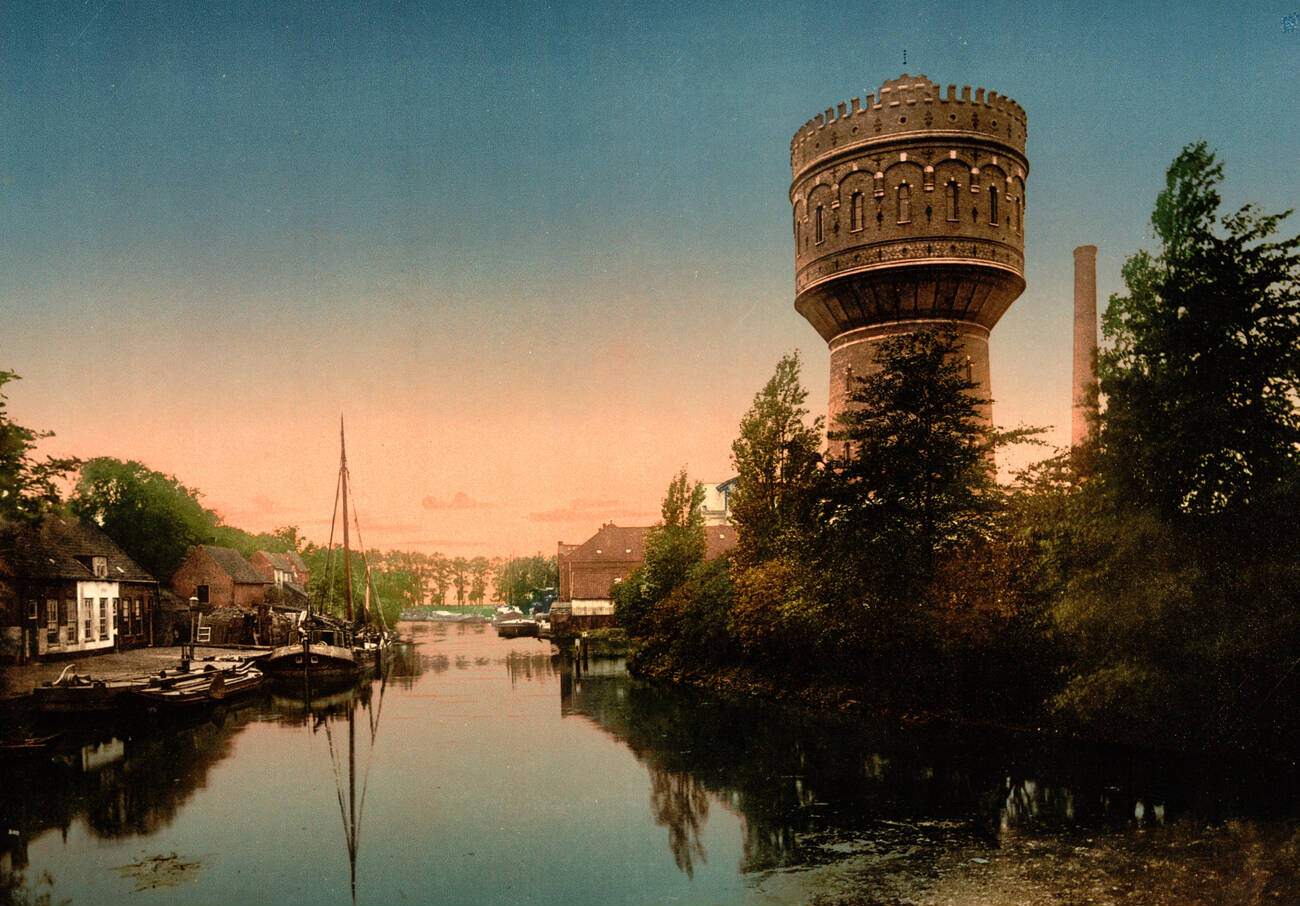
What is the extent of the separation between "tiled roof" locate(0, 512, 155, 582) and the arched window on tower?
1163 inches

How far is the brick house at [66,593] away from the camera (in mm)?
34656

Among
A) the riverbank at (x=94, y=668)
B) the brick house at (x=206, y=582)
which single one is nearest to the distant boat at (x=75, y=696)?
the riverbank at (x=94, y=668)

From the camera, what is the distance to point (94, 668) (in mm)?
35344

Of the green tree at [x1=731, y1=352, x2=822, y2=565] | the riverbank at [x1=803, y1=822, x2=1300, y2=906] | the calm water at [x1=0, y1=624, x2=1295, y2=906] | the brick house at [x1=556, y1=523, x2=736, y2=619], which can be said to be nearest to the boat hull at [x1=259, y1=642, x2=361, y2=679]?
the calm water at [x1=0, y1=624, x2=1295, y2=906]

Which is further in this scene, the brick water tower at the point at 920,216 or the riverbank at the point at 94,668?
the brick water tower at the point at 920,216

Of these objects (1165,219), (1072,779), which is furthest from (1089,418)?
(1072,779)

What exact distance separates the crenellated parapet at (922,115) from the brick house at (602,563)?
44791 millimetres

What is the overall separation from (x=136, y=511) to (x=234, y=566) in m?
6.80

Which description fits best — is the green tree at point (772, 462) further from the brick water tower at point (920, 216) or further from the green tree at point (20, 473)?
the green tree at point (20, 473)

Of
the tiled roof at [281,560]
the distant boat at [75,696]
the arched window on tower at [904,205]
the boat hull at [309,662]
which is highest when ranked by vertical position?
the arched window on tower at [904,205]

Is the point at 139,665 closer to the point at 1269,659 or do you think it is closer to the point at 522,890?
the point at 522,890

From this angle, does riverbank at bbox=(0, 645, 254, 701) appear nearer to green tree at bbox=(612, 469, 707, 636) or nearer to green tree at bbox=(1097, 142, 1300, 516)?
green tree at bbox=(612, 469, 707, 636)

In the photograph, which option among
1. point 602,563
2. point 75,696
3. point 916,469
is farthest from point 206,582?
point 916,469

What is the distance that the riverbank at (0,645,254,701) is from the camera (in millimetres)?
30812
